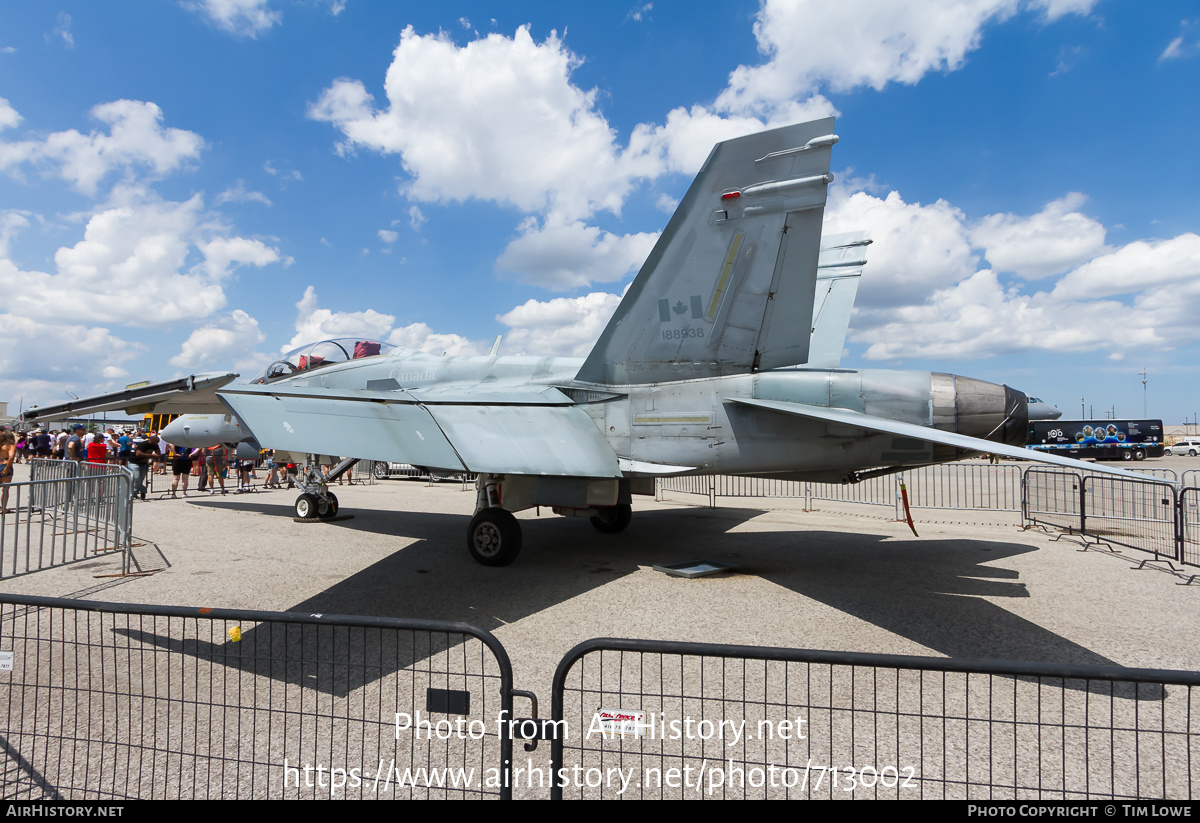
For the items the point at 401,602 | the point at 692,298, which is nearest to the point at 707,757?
the point at 401,602

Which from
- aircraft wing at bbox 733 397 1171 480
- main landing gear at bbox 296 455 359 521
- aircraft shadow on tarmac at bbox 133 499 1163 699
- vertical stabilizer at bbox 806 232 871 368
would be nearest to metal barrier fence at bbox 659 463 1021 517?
aircraft shadow on tarmac at bbox 133 499 1163 699

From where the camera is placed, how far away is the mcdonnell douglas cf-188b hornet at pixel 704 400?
5.87m

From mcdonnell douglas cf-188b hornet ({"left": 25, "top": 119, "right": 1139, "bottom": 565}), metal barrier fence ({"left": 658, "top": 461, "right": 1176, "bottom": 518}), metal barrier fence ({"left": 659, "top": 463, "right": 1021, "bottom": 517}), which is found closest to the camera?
mcdonnell douglas cf-188b hornet ({"left": 25, "top": 119, "right": 1139, "bottom": 565})

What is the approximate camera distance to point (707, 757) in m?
3.12

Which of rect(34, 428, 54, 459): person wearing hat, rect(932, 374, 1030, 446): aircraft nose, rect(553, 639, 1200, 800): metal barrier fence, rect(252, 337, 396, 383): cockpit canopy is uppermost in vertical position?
rect(252, 337, 396, 383): cockpit canopy

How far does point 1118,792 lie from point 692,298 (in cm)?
505

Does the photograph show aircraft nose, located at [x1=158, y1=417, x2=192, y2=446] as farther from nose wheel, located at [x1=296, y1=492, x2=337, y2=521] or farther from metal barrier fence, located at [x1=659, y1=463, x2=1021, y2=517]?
metal barrier fence, located at [x1=659, y1=463, x2=1021, y2=517]

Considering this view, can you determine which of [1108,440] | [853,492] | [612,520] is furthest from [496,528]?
[1108,440]

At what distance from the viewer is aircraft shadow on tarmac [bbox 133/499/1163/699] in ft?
16.1

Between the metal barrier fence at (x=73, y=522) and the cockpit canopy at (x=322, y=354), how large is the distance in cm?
261

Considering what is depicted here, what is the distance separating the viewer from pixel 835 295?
9.12 m

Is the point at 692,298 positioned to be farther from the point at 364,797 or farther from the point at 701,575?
the point at 364,797

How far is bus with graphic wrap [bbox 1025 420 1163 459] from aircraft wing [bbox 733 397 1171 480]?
142 feet
